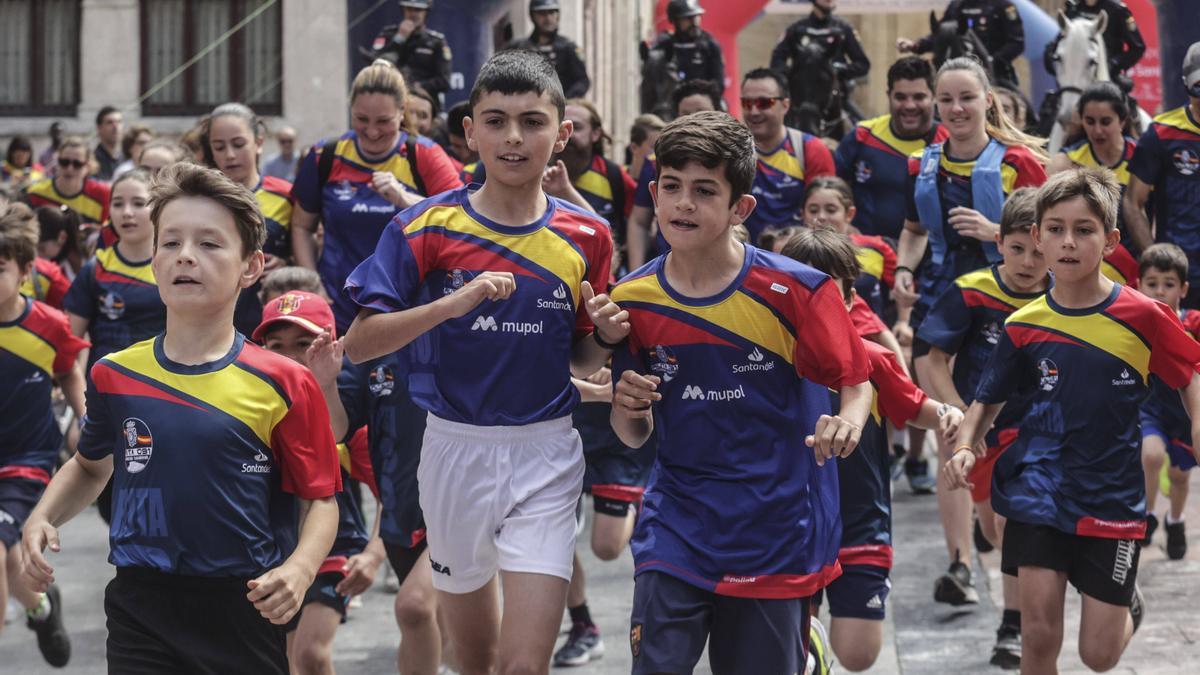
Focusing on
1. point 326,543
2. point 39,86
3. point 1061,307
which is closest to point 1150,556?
point 1061,307

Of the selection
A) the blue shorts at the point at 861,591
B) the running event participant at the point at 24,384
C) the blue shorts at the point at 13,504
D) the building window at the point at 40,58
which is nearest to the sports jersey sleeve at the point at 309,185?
the running event participant at the point at 24,384

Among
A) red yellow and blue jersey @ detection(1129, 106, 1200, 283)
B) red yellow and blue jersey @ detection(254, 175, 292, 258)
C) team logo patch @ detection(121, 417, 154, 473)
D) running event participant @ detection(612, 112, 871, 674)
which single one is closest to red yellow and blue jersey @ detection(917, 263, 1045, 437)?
red yellow and blue jersey @ detection(1129, 106, 1200, 283)

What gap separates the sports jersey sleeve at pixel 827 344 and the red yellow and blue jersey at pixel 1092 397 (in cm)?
147

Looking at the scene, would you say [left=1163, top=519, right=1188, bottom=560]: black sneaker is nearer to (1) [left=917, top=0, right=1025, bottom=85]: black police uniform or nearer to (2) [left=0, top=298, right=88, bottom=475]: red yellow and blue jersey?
(1) [left=917, top=0, right=1025, bottom=85]: black police uniform

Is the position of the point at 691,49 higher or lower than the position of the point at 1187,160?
higher

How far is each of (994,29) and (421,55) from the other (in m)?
4.61

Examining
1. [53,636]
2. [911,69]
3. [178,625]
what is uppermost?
[911,69]

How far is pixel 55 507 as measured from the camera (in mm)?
4836

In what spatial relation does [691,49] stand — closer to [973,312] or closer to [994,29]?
[994,29]

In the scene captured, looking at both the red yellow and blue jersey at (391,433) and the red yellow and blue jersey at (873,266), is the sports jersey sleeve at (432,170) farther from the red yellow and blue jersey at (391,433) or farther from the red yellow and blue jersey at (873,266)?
the red yellow and blue jersey at (873,266)

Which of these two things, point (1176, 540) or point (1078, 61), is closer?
point (1176, 540)

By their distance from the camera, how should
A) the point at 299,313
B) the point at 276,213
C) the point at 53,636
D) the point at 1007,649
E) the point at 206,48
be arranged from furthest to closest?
the point at 206,48, the point at 276,213, the point at 53,636, the point at 1007,649, the point at 299,313

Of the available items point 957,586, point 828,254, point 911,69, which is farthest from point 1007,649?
point 911,69

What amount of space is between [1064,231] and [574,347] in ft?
6.05
